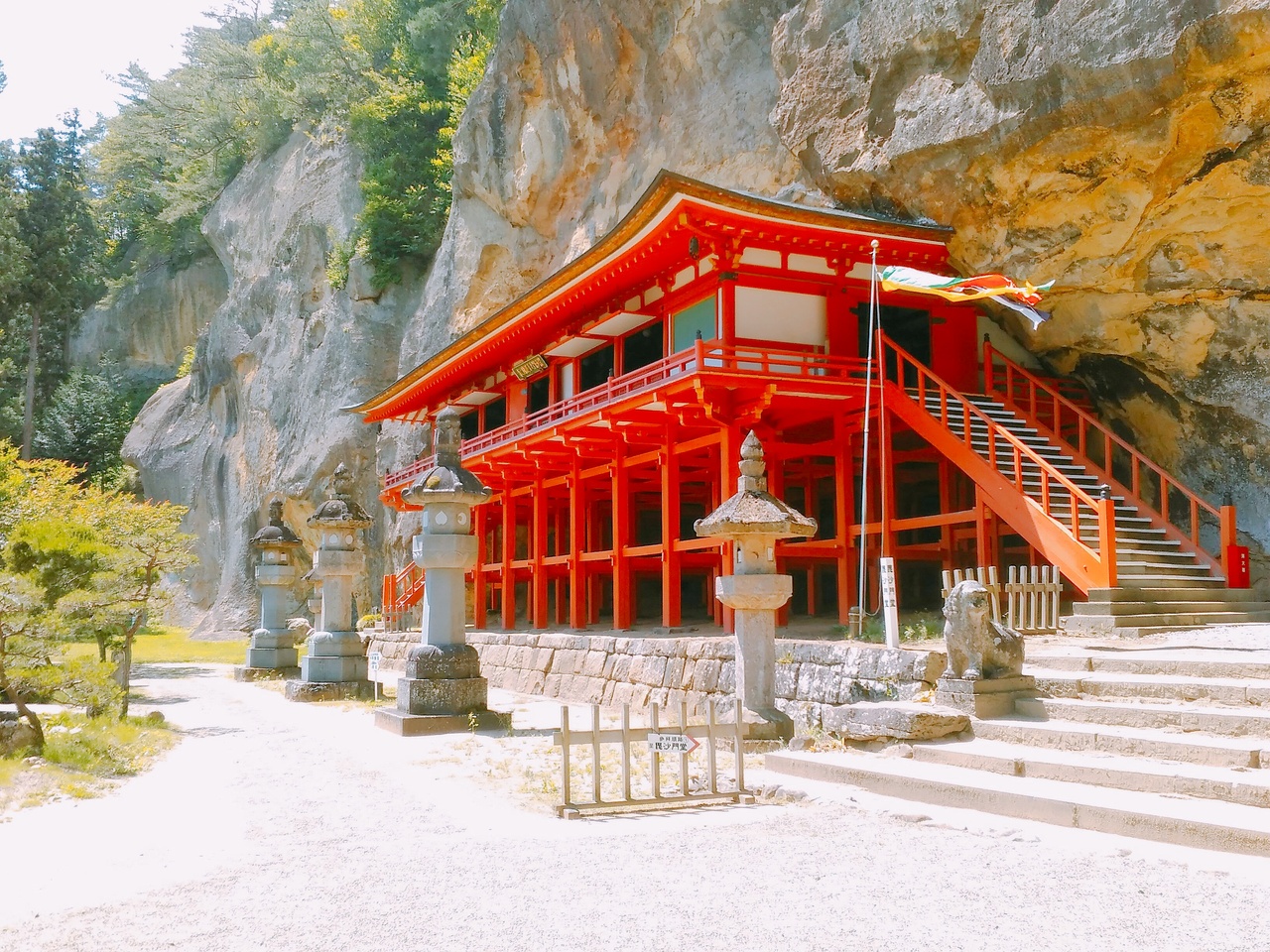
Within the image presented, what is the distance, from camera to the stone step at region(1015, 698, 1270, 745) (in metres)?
7.31

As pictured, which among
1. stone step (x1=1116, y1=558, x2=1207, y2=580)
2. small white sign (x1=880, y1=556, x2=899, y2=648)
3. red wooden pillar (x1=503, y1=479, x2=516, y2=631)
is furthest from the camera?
red wooden pillar (x1=503, y1=479, x2=516, y2=631)

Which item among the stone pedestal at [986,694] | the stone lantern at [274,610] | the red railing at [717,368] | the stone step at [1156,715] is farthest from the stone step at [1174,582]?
the stone lantern at [274,610]

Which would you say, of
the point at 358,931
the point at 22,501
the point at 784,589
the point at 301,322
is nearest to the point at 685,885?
the point at 358,931

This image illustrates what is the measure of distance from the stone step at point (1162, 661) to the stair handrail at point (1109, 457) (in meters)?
4.06

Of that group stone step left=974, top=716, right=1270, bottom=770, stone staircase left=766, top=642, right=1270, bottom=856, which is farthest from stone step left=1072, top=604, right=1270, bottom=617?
stone step left=974, top=716, right=1270, bottom=770

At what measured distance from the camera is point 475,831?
668 centimetres

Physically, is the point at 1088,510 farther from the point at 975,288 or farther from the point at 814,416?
the point at 814,416

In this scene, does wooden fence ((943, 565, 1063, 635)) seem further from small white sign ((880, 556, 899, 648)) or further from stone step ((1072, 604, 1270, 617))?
small white sign ((880, 556, 899, 648))

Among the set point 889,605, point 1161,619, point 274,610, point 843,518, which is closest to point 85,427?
point 274,610

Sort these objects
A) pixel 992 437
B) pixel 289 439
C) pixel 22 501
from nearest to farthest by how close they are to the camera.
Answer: pixel 992 437, pixel 22 501, pixel 289 439

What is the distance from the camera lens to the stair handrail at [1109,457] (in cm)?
1314

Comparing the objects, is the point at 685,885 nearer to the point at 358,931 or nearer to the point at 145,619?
the point at 358,931

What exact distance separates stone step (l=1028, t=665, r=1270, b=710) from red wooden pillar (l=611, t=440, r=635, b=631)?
30.4 feet

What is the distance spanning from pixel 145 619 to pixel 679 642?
761 centimetres
